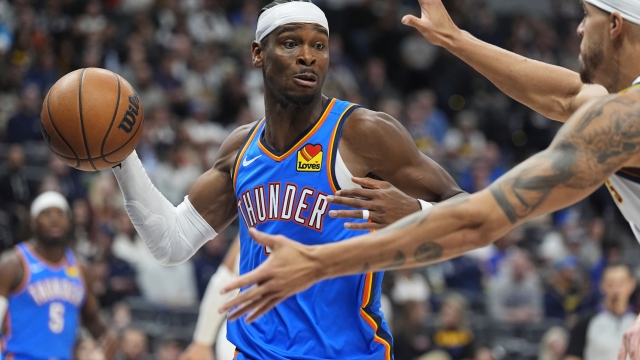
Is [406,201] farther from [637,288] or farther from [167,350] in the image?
[637,288]

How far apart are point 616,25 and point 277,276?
5.96 ft

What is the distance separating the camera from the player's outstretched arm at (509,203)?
3.29 meters

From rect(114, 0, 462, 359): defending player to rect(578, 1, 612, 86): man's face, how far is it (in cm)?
90

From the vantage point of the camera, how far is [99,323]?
8969mm

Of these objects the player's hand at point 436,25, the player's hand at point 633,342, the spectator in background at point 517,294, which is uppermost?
the player's hand at point 436,25

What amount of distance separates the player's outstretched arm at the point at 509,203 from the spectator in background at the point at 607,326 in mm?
5153

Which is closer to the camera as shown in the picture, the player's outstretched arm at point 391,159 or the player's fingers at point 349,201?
the player's fingers at point 349,201

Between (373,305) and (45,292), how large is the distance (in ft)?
15.6

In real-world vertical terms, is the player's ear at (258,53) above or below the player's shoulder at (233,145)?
above

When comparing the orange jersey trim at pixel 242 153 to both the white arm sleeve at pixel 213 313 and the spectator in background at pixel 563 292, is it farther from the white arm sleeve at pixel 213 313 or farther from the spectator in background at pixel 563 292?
the spectator in background at pixel 563 292

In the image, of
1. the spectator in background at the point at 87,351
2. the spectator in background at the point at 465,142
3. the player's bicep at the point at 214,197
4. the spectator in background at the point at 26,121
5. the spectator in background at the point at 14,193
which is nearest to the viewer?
the player's bicep at the point at 214,197

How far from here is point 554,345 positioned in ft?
37.0

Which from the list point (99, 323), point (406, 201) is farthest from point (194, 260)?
point (406, 201)

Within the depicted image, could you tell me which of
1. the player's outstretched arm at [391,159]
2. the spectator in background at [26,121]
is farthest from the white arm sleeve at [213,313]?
the spectator in background at [26,121]
